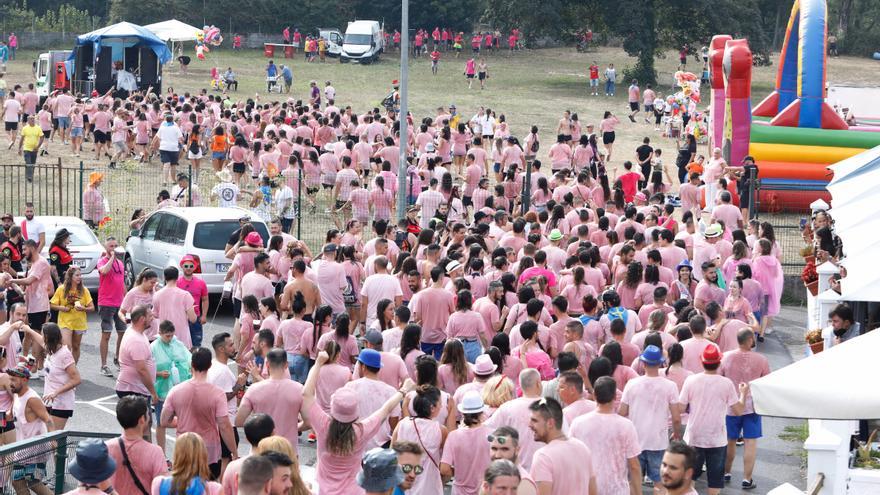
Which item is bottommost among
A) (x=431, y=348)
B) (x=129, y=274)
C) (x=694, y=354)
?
(x=129, y=274)

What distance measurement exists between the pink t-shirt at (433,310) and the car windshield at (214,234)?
17.0 feet

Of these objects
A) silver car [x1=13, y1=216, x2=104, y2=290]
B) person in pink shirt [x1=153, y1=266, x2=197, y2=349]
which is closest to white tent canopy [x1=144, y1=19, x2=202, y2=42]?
silver car [x1=13, y1=216, x2=104, y2=290]

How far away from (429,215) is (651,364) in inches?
409

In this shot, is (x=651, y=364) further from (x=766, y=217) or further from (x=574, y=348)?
(x=766, y=217)

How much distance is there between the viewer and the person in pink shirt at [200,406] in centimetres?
980

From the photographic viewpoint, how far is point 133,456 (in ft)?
27.6

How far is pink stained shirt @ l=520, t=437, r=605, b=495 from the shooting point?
8.08 m

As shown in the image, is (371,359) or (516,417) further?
(371,359)

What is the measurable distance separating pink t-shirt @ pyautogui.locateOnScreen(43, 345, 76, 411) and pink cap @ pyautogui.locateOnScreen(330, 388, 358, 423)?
3.89 meters

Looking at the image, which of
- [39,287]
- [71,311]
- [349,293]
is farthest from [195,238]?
[71,311]

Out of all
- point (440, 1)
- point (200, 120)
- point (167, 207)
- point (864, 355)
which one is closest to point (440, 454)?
point (864, 355)

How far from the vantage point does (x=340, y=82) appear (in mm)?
51281

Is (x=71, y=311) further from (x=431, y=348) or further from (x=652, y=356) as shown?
(x=652, y=356)

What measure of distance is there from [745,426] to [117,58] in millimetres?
31596
